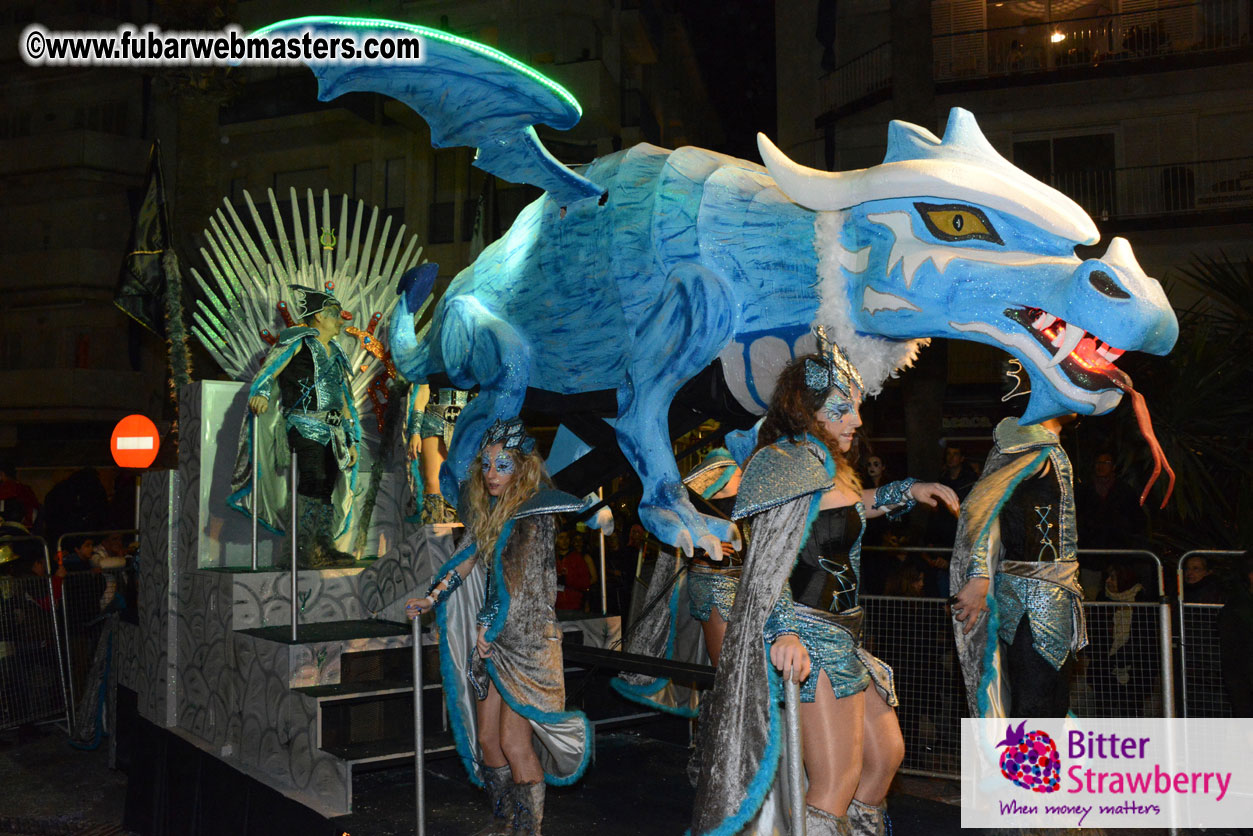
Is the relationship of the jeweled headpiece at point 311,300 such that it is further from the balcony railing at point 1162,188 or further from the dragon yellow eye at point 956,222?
the balcony railing at point 1162,188

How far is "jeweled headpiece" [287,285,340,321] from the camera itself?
227 inches

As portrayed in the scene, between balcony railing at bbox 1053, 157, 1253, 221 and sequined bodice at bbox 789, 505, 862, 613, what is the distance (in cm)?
1127

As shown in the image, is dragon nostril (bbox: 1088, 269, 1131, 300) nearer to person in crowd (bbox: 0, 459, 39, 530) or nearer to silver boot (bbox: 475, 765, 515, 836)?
silver boot (bbox: 475, 765, 515, 836)

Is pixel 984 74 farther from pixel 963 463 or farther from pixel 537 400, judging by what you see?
pixel 537 400

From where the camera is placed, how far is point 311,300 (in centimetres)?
578

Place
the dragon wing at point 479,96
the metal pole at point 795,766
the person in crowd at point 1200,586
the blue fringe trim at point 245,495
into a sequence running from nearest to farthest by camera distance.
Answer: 1. the metal pole at point 795,766
2. the dragon wing at point 479,96
3. the person in crowd at point 1200,586
4. the blue fringe trim at point 245,495


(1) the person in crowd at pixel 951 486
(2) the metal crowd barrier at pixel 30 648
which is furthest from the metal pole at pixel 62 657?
(1) the person in crowd at pixel 951 486

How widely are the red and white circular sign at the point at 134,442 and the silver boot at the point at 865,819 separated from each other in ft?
42.5

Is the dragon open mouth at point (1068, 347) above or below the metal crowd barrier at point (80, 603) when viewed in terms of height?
above

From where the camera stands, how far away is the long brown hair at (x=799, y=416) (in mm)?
2990

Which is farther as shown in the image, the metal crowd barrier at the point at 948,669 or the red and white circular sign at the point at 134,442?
Result: the red and white circular sign at the point at 134,442

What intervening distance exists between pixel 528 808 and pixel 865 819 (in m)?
1.16

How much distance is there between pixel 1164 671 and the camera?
3680 millimetres

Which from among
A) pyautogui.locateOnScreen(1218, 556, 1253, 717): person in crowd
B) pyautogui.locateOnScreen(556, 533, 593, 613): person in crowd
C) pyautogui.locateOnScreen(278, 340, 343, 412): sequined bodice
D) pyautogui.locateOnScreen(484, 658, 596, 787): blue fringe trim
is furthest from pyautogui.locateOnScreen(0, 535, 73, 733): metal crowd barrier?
pyautogui.locateOnScreen(1218, 556, 1253, 717): person in crowd
